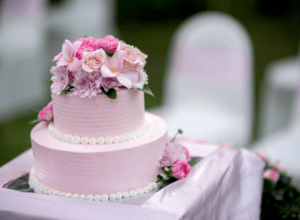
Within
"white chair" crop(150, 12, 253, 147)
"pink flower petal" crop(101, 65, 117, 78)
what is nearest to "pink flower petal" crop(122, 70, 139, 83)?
"pink flower petal" crop(101, 65, 117, 78)

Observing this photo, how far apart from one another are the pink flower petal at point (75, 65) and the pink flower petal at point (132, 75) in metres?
0.19

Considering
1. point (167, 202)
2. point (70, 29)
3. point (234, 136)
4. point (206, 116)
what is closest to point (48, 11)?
point (70, 29)

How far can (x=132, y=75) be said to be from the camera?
5.50 ft

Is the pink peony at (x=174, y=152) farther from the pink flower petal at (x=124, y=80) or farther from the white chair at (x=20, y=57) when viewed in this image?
the white chair at (x=20, y=57)

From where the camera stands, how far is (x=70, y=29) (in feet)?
22.1

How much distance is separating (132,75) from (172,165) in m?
0.45

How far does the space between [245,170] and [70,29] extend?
531 centimetres

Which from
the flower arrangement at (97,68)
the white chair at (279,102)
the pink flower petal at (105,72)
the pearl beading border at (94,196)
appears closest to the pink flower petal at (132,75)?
the flower arrangement at (97,68)

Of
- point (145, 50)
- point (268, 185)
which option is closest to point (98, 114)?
point (268, 185)

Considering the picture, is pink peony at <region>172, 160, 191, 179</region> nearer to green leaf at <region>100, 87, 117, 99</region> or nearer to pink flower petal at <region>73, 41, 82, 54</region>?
green leaf at <region>100, 87, 117, 99</region>

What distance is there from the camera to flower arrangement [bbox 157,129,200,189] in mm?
1742

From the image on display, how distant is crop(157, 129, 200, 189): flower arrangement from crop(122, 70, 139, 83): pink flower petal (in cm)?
36

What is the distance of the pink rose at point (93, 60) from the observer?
157 cm

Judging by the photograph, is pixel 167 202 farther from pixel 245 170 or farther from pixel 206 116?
pixel 206 116
